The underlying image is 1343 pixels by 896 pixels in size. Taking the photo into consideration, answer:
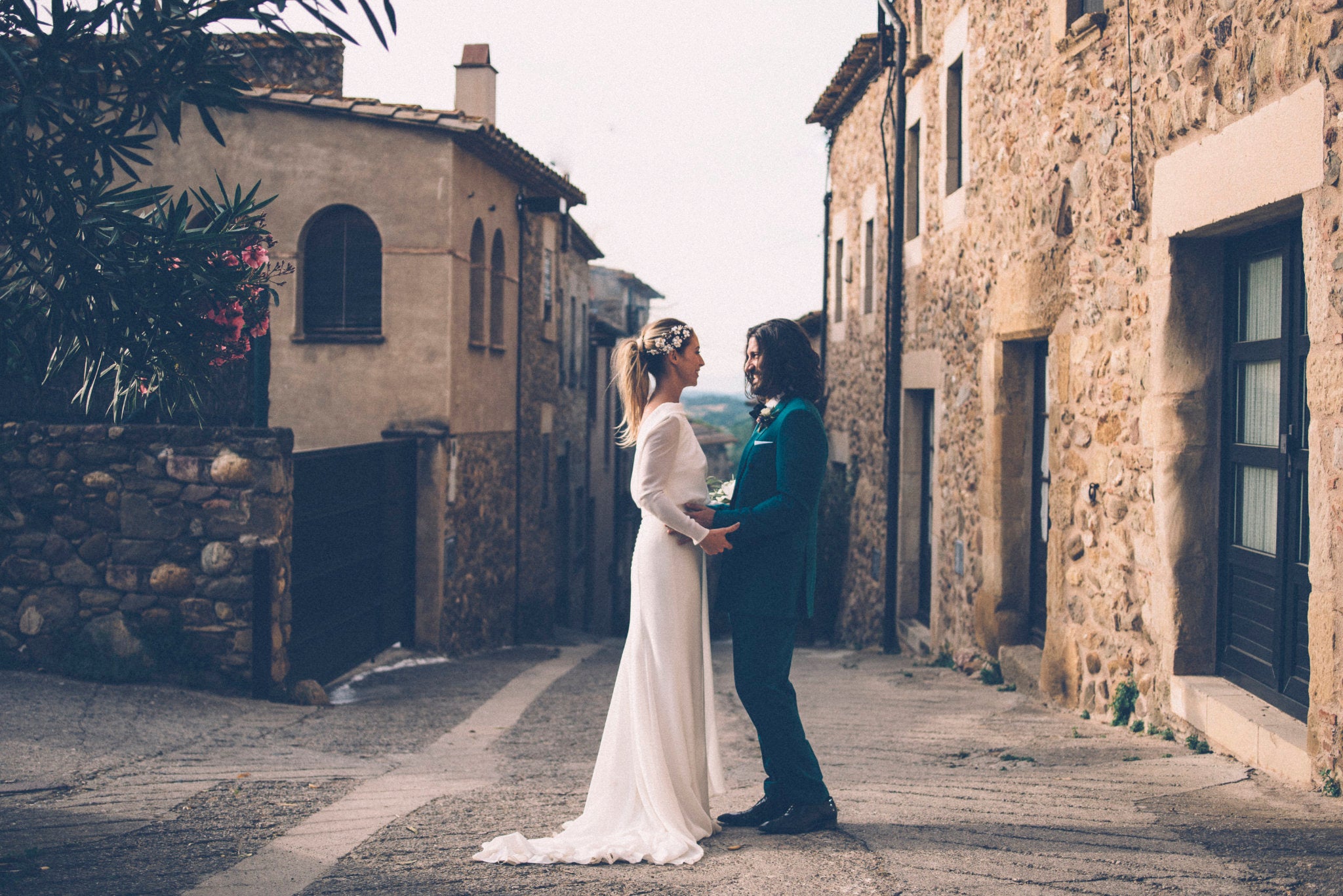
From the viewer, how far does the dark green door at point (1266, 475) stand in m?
4.14

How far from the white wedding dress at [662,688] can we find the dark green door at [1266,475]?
7.69ft

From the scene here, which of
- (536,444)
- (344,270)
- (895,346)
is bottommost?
(536,444)

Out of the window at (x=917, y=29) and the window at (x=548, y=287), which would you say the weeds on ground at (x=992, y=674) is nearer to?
the window at (x=917, y=29)

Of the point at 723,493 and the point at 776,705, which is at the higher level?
the point at 723,493

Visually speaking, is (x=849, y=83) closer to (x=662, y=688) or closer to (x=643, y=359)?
(x=643, y=359)

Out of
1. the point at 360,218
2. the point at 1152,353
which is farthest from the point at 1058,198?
the point at 360,218

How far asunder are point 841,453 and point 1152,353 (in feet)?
30.0

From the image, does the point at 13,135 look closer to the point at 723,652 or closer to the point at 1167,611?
the point at 1167,611

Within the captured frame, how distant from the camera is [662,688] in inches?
139

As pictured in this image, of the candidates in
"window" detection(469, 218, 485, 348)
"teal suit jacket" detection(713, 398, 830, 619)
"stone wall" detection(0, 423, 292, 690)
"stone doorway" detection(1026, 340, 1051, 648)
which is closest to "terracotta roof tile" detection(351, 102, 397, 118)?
"window" detection(469, 218, 485, 348)

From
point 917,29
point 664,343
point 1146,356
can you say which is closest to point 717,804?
point 664,343

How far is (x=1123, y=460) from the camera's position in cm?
537

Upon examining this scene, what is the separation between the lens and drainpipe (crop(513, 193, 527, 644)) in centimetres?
1349

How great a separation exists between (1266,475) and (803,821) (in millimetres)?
2525
